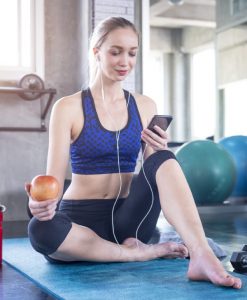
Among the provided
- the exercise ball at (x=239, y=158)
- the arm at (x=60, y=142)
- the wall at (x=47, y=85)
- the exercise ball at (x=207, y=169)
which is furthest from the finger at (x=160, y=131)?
the exercise ball at (x=239, y=158)

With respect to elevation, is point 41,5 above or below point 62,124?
above

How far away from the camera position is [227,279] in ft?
5.33

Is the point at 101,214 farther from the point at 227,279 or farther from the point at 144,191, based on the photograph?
the point at 227,279

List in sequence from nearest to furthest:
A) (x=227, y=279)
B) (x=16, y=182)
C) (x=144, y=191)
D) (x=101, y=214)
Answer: (x=227, y=279) → (x=144, y=191) → (x=101, y=214) → (x=16, y=182)

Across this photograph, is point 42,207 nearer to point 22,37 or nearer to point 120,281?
point 120,281

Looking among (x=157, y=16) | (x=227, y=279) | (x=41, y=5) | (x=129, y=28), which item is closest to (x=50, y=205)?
(x=227, y=279)

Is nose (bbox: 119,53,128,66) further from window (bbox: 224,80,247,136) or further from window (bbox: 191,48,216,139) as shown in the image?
window (bbox: 191,48,216,139)

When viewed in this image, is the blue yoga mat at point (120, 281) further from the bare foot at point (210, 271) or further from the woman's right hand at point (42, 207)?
the woman's right hand at point (42, 207)

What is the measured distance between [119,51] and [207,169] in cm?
243

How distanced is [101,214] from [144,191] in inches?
8.9

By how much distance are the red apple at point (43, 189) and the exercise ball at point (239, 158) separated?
10.9 ft

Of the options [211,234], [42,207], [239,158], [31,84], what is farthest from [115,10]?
[42,207]

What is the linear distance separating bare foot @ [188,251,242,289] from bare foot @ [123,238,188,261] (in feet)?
1.23

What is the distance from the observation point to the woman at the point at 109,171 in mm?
1861
